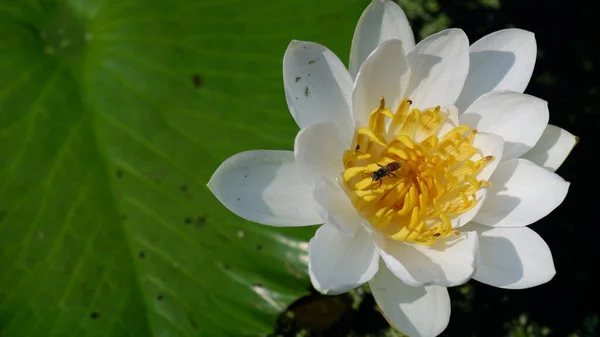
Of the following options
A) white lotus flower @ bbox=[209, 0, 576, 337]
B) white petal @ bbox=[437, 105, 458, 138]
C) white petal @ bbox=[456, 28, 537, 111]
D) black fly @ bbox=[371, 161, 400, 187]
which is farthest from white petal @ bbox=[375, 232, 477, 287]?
white petal @ bbox=[456, 28, 537, 111]

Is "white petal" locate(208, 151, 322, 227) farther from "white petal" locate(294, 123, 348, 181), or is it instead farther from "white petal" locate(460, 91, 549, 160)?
"white petal" locate(460, 91, 549, 160)

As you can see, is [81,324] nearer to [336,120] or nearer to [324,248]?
[324,248]

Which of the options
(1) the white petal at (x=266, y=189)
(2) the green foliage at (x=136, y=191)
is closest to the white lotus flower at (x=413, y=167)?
(1) the white petal at (x=266, y=189)

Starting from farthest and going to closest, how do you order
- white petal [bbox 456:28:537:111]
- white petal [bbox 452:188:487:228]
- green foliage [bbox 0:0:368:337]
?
1. green foliage [bbox 0:0:368:337]
2. white petal [bbox 456:28:537:111]
3. white petal [bbox 452:188:487:228]

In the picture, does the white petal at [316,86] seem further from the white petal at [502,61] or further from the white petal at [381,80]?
the white petal at [502,61]

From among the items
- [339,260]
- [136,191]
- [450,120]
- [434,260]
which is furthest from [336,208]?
[136,191]

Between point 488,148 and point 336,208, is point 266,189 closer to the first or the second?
point 336,208
